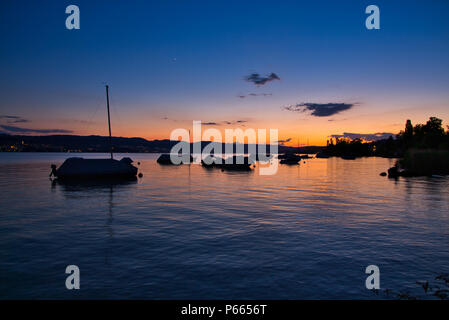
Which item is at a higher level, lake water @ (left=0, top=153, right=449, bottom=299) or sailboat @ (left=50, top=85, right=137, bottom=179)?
sailboat @ (left=50, top=85, right=137, bottom=179)

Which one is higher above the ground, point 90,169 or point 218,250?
point 90,169

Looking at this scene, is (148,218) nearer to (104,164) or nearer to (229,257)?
(229,257)

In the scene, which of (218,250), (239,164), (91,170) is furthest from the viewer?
(239,164)

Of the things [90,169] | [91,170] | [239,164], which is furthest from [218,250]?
[239,164]

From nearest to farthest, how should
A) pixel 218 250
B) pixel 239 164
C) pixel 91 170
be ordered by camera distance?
1. pixel 218 250
2. pixel 91 170
3. pixel 239 164

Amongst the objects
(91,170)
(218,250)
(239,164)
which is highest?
(239,164)

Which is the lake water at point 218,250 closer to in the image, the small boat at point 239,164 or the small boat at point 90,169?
the small boat at point 90,169

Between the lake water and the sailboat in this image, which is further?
the sailboat

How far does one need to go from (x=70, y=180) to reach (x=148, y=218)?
34.1 meters

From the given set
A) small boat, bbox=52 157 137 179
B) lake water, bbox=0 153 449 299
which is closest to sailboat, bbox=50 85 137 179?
small boat, bbox=52 157 137 179

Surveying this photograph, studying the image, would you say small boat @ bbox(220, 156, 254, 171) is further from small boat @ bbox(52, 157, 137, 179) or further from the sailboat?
small boat @ bbox(52, 157, 137, 179)

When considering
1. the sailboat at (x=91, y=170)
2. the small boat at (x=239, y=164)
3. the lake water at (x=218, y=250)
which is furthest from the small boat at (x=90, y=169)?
the small boat at (x=239, y=164)

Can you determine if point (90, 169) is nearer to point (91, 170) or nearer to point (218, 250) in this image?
point (91, 170)
